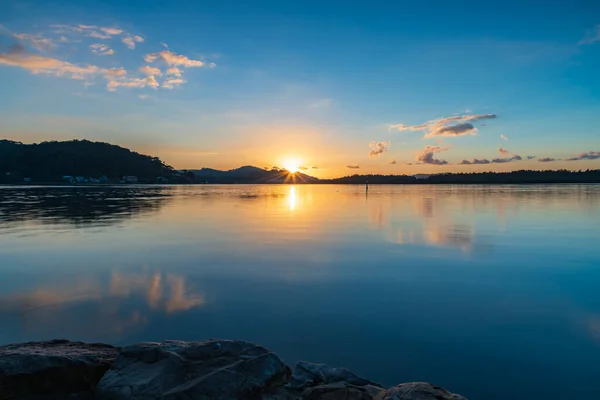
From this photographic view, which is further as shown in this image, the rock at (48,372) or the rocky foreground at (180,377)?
the rock at (48,372)

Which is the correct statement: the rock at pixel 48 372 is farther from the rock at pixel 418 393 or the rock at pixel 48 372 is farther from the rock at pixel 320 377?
the rock at pixel 418 393

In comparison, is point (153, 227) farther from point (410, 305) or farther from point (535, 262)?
point (535, 262)

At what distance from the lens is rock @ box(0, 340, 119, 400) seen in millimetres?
4309

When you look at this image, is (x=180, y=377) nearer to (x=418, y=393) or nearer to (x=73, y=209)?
(x=418, y=393)

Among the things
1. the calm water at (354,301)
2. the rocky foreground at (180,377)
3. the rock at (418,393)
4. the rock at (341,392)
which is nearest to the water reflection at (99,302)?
the calm water at (354,301)

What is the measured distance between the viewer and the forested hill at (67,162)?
487 feet

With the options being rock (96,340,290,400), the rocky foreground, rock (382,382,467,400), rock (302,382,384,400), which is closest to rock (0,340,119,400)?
the rocky foreground

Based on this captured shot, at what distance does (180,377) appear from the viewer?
14.0 feet

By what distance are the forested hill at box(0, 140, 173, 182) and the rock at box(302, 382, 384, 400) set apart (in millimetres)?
178409

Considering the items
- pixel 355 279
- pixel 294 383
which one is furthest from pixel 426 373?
pixel 355 279

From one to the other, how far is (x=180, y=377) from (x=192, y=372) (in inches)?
5.8

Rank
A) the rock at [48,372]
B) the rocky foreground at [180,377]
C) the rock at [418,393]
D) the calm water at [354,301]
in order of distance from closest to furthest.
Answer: the rock at [418,393]
the rocky foreground at [180,377]
the rock at [48,372]
the calm water at [354,301]

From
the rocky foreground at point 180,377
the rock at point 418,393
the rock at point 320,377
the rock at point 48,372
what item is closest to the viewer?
the rock at point 418,393

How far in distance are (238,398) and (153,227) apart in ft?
58.4
